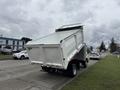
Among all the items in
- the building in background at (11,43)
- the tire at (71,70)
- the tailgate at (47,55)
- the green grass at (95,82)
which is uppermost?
the building in background at (11,43)

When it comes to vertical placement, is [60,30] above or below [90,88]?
above

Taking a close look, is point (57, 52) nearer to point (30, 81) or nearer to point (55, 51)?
point (55, 51)

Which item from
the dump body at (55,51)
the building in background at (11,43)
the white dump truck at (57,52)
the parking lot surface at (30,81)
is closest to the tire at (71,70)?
the white dump truck at (57,52)

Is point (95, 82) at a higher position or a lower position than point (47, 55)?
lower

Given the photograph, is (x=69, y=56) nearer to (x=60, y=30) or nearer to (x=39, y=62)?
(x=39, y=62)

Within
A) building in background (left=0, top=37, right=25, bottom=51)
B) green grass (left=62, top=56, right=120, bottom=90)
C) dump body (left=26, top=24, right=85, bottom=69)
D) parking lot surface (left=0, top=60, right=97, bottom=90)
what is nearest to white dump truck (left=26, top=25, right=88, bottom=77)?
dump body (left=26, top=24, right=85, bottom=69)

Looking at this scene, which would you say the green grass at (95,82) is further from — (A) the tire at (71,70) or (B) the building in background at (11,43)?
(B) the building in background at (11,43)

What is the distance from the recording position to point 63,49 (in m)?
7.92

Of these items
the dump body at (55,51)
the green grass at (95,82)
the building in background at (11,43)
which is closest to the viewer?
the green grass at (95,82)

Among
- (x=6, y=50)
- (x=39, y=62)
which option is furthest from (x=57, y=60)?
(x=6, y=50)

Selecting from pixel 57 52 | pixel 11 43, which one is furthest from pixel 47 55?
pixel 11 43

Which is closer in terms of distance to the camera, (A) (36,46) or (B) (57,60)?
(B) (57,60)

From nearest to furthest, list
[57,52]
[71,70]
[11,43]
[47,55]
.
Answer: [57,52] < [47,55] < [71,70] < [11,43]

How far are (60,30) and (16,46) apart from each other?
36.5 metres
